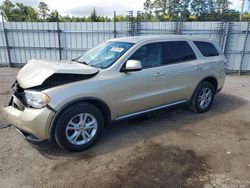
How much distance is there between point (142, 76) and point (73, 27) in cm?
798

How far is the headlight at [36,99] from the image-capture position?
3.12 metres

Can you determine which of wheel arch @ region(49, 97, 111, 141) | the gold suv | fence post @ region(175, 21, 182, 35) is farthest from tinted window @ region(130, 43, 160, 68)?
fence post @ region(175, 21, 182, 35)

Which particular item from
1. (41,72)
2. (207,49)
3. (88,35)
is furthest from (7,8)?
(41,72)

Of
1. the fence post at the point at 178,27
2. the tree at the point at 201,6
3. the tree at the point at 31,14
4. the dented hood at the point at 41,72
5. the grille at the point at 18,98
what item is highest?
the tree at the point at 201,6

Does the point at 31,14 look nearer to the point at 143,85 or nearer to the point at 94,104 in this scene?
the point at 143,85

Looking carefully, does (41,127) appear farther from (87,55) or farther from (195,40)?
(195,40)

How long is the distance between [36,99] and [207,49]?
4.01m

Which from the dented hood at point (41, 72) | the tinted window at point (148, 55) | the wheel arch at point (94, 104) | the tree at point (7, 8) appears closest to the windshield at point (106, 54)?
the tinted window at point (148, 55)

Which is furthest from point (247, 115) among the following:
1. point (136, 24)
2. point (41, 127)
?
point (136, 24)

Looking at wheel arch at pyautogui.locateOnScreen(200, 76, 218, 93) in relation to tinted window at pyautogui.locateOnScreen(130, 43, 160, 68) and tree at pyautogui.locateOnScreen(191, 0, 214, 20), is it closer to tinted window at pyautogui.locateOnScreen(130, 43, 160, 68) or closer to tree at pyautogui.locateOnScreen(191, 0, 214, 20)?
tinted window at pyautogui.locateOnScreen(130, 43, 160, 68)

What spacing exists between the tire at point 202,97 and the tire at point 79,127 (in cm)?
246

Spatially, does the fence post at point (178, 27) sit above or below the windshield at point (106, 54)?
above

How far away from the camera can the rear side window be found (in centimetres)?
511

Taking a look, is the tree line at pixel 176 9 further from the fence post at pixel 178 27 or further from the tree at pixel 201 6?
the fence post at pixel 178 27
